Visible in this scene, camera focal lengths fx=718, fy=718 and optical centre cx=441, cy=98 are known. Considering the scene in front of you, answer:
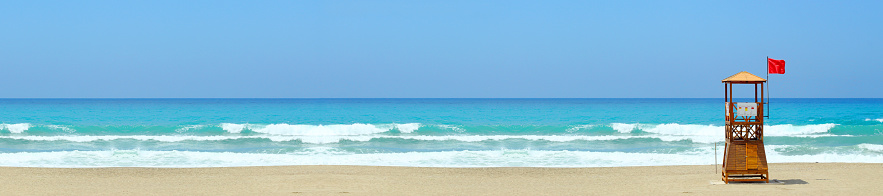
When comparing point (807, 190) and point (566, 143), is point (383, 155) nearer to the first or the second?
point (566, 143)

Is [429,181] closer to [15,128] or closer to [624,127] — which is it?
[624,127]

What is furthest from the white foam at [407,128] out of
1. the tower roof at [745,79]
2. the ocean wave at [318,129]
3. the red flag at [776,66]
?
the tower roof at [745,79]

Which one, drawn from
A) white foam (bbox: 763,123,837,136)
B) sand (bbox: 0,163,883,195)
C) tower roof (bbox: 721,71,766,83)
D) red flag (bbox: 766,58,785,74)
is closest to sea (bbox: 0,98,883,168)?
white foam (bbox: 763,123,837,136)

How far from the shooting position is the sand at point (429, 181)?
12.1 meters

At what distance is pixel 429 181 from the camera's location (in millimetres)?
13891

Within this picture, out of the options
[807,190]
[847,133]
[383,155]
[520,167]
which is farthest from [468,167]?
[847,133]

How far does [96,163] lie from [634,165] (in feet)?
42.8

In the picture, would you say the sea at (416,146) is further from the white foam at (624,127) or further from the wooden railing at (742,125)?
the wooden railing at (742,125)

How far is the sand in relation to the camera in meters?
12.1

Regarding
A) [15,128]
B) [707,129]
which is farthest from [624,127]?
[15,128]

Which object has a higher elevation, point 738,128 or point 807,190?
point 738,128

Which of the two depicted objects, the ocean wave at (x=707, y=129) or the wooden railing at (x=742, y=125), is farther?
the ocean wave at (x=707, y=129)

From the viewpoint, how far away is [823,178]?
1384cm

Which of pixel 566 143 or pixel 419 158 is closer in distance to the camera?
pixel 419 158
